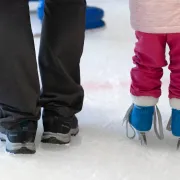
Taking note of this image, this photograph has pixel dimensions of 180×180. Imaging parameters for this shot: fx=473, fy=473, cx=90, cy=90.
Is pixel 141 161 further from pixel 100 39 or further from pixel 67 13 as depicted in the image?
pixel 100 39

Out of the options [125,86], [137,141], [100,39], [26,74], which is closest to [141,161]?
[137,141]

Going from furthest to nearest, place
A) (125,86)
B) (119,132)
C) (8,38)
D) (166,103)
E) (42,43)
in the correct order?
(125,86) < (166,103) < (119,132) < (42,43) < (8,38)

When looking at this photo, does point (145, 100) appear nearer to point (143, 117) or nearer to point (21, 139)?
point (143, 117)

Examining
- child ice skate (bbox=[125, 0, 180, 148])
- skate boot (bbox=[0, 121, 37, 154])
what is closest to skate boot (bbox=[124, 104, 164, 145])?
child ice skate (bbox=[125, 0, 180, 148])

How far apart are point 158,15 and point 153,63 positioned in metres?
0.12


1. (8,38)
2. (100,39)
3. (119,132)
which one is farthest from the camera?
(100,39)

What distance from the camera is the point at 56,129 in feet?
4.13

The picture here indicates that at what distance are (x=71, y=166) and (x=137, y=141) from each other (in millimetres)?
217

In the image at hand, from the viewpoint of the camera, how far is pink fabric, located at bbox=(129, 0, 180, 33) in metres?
1.10

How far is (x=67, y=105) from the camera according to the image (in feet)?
4.17

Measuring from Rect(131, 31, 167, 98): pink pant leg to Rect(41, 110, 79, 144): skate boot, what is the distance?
0.66ft

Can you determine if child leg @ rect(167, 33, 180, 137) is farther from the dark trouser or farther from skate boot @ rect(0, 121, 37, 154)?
skate boot @ rect(0, 121, 37, 154)

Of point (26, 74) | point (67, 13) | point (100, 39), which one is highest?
point (67, 13)

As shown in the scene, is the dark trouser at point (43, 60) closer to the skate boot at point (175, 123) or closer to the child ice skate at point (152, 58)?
the child ice skate at point (152, 58)
